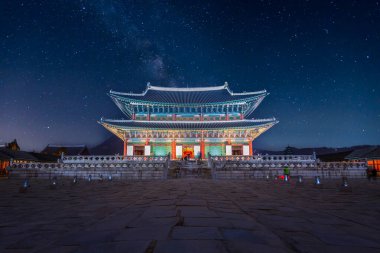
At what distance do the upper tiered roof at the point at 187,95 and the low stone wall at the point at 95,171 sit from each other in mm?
16006

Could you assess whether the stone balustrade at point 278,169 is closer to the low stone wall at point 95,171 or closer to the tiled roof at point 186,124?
the low stone wall at point 95,171

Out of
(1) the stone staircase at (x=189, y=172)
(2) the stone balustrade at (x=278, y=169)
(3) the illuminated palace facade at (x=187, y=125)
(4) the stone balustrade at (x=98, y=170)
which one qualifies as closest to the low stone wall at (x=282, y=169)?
(2) the stone balustrade at (x=278, y=169)

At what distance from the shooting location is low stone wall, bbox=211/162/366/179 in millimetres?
17109

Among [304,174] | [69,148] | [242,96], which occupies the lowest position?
[304,174]

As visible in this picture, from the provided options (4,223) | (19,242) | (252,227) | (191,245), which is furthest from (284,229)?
(4,223)

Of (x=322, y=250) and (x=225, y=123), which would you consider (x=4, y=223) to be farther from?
(x=225, y=123)

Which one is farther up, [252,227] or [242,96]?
[242,96]

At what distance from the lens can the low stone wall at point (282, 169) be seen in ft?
56.1

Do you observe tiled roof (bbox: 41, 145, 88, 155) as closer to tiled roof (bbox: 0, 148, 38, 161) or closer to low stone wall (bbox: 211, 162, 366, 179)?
tiled roof (bbox: 0, 148, 38, 161)

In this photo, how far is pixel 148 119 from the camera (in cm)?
3441

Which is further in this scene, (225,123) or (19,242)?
(225,123)

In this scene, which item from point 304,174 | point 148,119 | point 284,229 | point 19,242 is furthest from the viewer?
point 148,119

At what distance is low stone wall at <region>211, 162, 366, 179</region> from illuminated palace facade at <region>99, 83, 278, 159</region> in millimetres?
11571

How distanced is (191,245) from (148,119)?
108 feet
